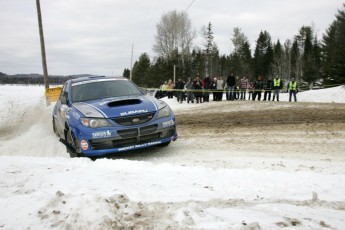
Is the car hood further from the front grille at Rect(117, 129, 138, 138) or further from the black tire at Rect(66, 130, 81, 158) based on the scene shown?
the black tire at Rect(66, 130, 81, 158)

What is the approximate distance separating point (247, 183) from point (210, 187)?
55 centimetres

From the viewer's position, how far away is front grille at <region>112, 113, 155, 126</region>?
610cm

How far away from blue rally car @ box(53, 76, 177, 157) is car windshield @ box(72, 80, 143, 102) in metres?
0.05

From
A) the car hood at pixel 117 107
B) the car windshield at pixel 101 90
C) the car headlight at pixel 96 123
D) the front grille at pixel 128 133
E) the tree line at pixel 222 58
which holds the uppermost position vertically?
the tree line at pixel 222 58

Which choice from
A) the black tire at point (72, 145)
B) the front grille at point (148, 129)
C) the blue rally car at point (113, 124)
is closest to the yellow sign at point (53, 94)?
the blue rally car at point (113, 124)

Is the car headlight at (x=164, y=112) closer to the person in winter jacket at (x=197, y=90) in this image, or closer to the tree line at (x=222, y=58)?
the person in winter jacket at (x=197, y=90)

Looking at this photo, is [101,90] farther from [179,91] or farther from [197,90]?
[179,91]

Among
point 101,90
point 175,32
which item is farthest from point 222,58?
point 101,90

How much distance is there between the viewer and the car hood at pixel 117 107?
618cm

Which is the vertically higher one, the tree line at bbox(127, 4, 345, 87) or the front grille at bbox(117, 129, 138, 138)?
the tree line at bbox(127, 4, 345, 87)

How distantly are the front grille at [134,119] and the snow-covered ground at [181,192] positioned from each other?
79cm

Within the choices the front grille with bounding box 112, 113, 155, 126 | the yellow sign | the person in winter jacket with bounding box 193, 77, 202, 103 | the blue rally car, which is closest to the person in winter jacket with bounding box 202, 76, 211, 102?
the person in winter jacket with bounding box 193, 77, 202, 103

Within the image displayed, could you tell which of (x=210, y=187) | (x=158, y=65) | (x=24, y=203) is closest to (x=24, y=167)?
(x=24, y=203)

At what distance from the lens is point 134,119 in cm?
619
